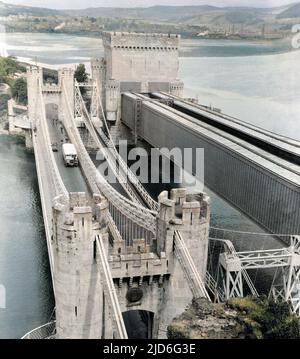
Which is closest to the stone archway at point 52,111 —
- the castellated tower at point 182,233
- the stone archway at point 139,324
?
the stone archway at point 139,324

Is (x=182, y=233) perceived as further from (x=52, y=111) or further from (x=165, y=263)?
(x=52, y=111)

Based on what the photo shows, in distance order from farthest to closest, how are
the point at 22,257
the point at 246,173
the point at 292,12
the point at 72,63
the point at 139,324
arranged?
the point at 72,63 < the point at 292,12 < the point at 22,257 < the point at 246,173 < the point at 139,324

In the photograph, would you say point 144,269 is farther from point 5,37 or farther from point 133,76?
point 5,37

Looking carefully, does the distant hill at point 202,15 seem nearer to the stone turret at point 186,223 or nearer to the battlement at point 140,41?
the battlement at point 140,41

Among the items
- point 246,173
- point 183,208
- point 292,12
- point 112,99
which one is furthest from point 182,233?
point 292,12

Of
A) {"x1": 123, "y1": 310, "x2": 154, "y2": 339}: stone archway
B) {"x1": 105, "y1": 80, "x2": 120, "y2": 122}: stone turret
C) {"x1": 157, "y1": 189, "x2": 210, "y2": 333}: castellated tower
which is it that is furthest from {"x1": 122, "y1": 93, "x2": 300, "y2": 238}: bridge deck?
{"x1": 105, "y1": 80, "x2": 120, "y2": 122}: stone turret

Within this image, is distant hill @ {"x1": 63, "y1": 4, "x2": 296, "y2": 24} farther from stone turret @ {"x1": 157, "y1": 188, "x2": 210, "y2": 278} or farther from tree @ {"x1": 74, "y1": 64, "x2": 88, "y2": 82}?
stone turret @ {"x1": 157, "y1": 188, "x2": 210, "y2": 278}

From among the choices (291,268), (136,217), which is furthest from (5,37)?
(291,268)
